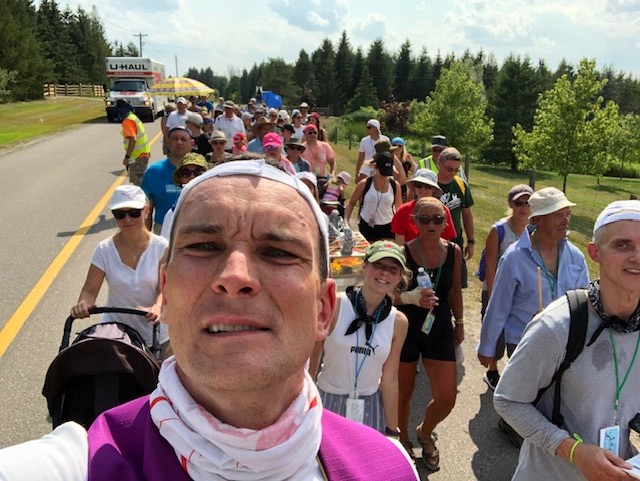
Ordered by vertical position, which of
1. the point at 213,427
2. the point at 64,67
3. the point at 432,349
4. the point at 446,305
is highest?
the point at 64,67

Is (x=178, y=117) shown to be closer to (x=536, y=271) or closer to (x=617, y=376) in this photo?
(x=536, y=271)

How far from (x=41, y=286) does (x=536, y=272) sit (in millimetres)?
5709

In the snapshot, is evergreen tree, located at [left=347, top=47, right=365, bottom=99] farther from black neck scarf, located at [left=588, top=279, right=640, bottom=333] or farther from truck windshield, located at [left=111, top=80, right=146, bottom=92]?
black neck scarf, located at [left=588, top=279, right=640, bottom=333]

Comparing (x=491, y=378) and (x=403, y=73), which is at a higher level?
(x=403, y=73)

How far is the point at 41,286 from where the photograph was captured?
6.20 m

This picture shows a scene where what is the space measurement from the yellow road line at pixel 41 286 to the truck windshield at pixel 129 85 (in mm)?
22347

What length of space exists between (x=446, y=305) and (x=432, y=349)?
38cm

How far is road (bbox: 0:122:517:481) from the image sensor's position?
3.71 m

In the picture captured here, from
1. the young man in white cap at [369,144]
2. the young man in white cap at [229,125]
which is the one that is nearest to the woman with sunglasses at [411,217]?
the young man in white cap at [369,144]

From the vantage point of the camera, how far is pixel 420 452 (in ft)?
12.5

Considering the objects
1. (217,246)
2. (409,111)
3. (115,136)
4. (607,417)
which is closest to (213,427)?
(217,246)

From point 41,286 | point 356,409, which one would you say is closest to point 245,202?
point 356,409

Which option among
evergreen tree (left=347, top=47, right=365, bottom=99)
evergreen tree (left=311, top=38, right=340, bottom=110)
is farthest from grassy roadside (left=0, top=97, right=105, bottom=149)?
evergreen tree (left=347, top=47, right=365, bottom=99)

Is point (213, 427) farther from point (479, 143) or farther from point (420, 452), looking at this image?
point (479, 143)
